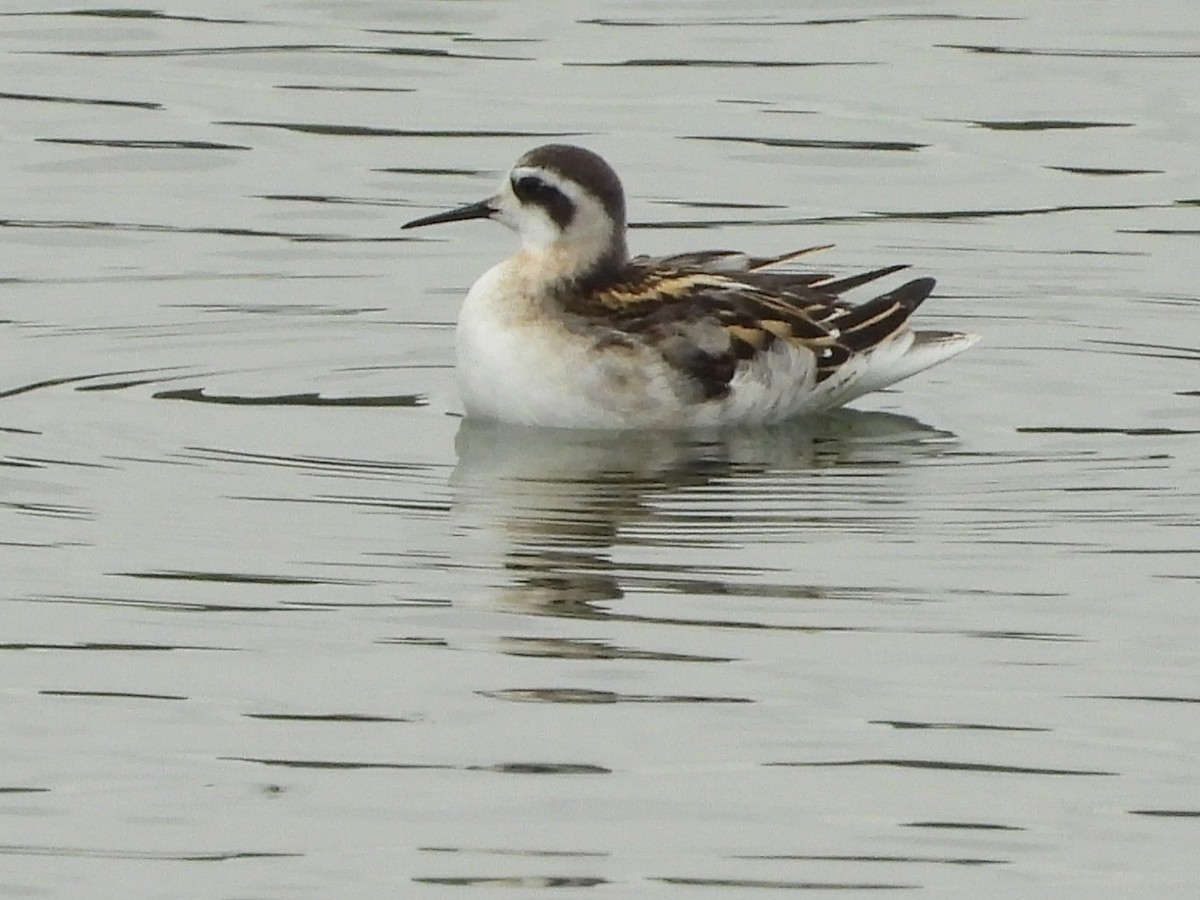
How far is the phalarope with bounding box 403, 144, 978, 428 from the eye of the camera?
54.6 feet

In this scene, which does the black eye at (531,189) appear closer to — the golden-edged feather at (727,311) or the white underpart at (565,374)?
the white underpart at (565,374)

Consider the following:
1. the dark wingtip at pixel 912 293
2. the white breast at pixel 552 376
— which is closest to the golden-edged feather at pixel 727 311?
the dark wingtip at pixel 912 293

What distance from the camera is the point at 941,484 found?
15336mm

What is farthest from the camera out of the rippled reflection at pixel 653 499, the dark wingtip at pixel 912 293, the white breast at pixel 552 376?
the dark wingtip at pixel 912 293

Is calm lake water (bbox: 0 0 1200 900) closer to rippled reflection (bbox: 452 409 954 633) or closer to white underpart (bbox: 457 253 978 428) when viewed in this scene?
rippled reflection (bbox: 452 409 954 633)

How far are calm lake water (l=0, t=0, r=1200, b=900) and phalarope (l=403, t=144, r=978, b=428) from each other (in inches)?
8.9

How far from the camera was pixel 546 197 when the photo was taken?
17.2 meters

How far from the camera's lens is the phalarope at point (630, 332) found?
54.6 ft

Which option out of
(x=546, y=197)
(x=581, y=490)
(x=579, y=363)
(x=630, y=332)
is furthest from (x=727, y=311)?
(x=581, y=490)

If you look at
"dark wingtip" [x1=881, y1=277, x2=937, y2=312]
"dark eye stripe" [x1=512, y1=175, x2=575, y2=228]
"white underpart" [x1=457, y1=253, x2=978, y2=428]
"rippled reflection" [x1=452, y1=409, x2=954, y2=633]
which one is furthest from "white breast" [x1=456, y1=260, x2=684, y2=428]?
"dark wingtip" [x1=881, y1=277, x2=937, y2=312]

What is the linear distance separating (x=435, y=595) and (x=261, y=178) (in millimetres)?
9569

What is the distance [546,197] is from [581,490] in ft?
7.67

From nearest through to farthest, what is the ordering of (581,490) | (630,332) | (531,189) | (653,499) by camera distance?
1. (653,499)
2. (581,490)
3. (630,332)
4. (531,189)

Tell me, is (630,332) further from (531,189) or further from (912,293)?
(912,293)
